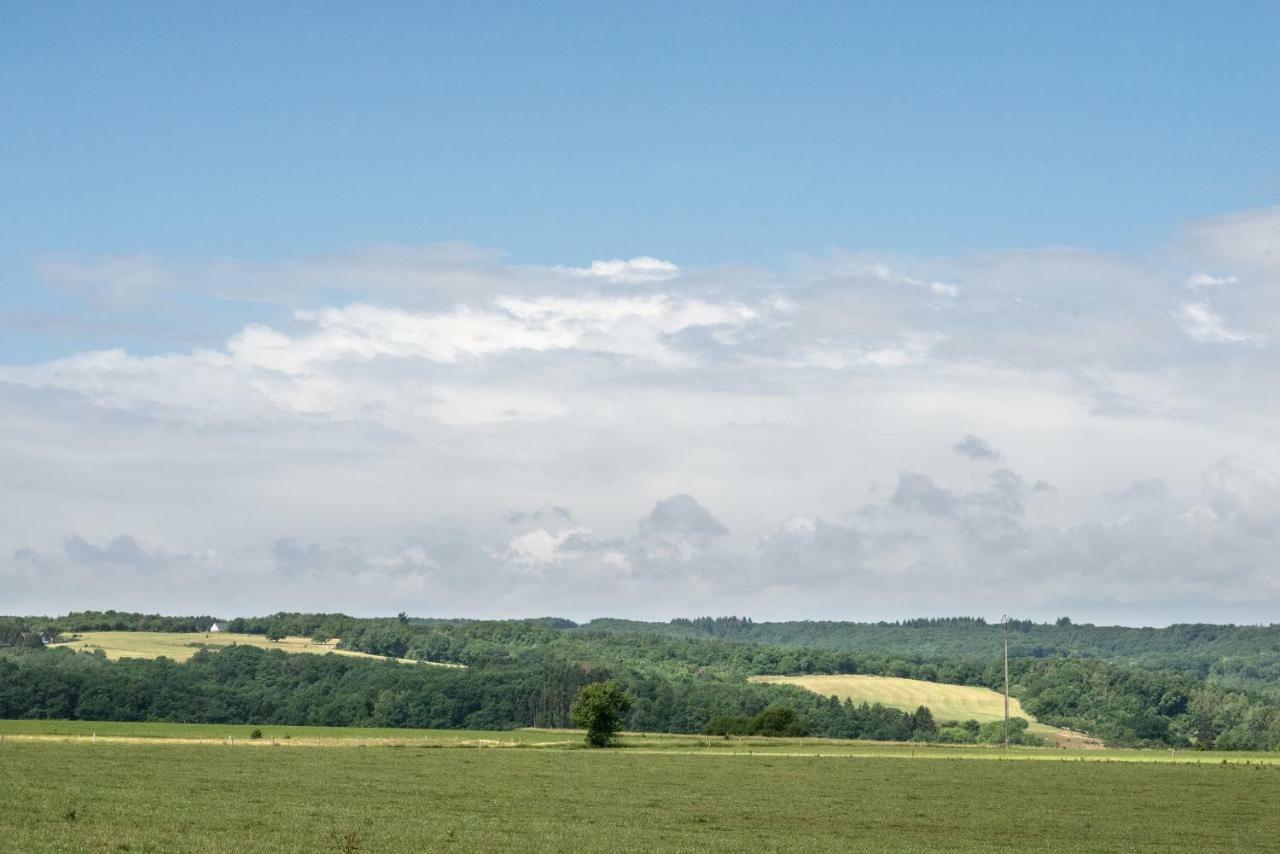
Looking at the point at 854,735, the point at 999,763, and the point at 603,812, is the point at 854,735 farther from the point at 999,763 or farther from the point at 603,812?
the point at 603,812

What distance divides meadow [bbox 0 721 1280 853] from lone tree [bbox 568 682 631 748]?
24.0 metres

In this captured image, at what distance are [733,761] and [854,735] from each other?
9157 centimetres

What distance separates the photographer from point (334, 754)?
103 metres

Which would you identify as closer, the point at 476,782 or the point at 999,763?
the point at 476,782

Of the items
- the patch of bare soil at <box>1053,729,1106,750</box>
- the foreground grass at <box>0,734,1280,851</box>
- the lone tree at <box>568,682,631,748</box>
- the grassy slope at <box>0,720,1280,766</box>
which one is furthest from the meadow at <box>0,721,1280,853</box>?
the patch of bare soil at <box>1053,729,1106,750</box>

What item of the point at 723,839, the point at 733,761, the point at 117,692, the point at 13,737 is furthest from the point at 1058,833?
the point at 117,692

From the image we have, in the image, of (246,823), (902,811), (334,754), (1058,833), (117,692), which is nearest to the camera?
(246,823)

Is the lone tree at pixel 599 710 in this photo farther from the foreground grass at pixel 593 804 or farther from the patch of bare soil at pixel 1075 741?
the patch of bare soil at pixel 1075 741

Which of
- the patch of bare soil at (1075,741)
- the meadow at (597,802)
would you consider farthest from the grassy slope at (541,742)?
the patch of bare soil at (1075,741)

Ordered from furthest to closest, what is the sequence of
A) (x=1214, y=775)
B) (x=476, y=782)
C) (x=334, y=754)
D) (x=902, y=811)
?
(x=334, y=754) < (x=1214, y=775) < (x=476, y=782) < (x=902, y=811)

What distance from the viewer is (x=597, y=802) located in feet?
213

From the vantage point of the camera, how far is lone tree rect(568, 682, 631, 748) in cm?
13388

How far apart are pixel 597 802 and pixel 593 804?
3.37ft

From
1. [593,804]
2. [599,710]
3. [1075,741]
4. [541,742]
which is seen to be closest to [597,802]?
[593,804]
